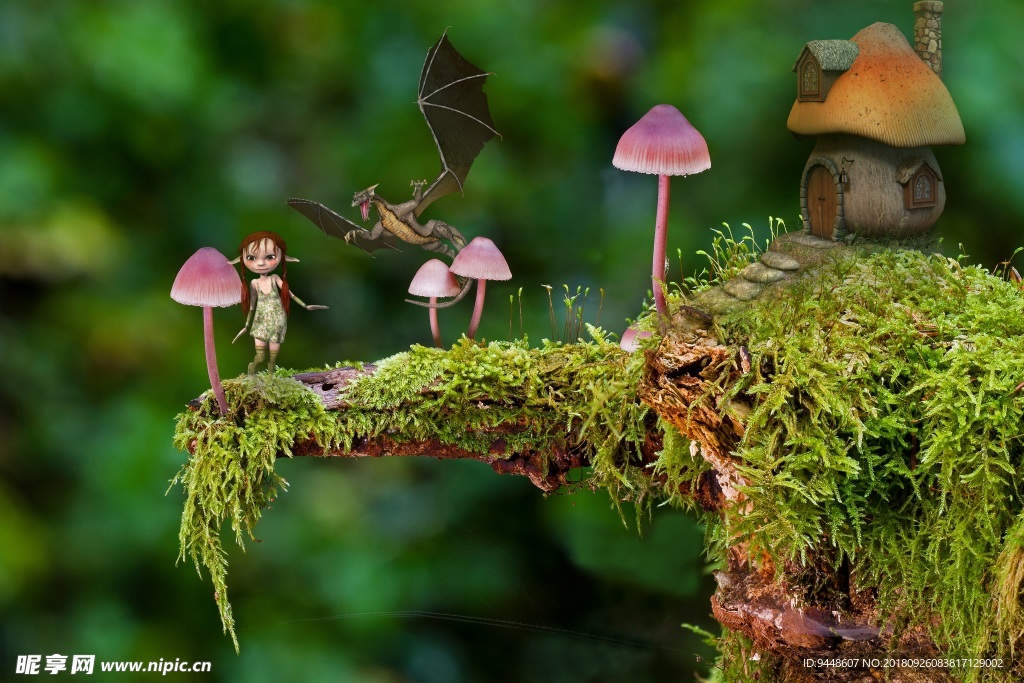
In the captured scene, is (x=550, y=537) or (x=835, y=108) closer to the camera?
(x=835, y=108)

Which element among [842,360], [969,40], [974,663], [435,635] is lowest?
[435,635]

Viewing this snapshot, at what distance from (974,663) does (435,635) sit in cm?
154

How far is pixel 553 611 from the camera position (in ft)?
9.29

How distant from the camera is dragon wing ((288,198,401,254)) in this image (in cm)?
217

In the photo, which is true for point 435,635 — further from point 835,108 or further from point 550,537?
point 835,108

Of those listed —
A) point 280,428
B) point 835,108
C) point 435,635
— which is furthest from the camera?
point 435,635

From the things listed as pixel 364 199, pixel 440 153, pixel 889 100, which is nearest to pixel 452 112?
pixel 440 153

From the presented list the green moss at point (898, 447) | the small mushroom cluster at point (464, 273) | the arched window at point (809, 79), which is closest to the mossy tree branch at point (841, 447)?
the green moss at point (898, 447)

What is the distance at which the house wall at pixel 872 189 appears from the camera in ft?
6.23

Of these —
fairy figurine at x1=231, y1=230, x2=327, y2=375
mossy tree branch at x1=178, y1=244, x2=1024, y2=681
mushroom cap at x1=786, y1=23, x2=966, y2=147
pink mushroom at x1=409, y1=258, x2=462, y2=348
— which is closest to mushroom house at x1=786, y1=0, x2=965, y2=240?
mushroom cap at x1=786, y1=23, x2=966, y2=147

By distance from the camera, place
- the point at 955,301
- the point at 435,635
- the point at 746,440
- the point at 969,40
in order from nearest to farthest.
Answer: the point at 746,440 → the point at 955,301 → the point at 969,40 → the point at 435,635

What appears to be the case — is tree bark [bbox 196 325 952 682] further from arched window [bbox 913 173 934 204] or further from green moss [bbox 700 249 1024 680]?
arched window [bbox 913 173 934 204]

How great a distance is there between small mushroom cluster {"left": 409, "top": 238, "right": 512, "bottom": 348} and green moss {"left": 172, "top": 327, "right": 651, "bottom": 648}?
14 centimetres

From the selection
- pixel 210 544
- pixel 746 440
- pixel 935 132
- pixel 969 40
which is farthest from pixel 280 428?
pixel 969 40
